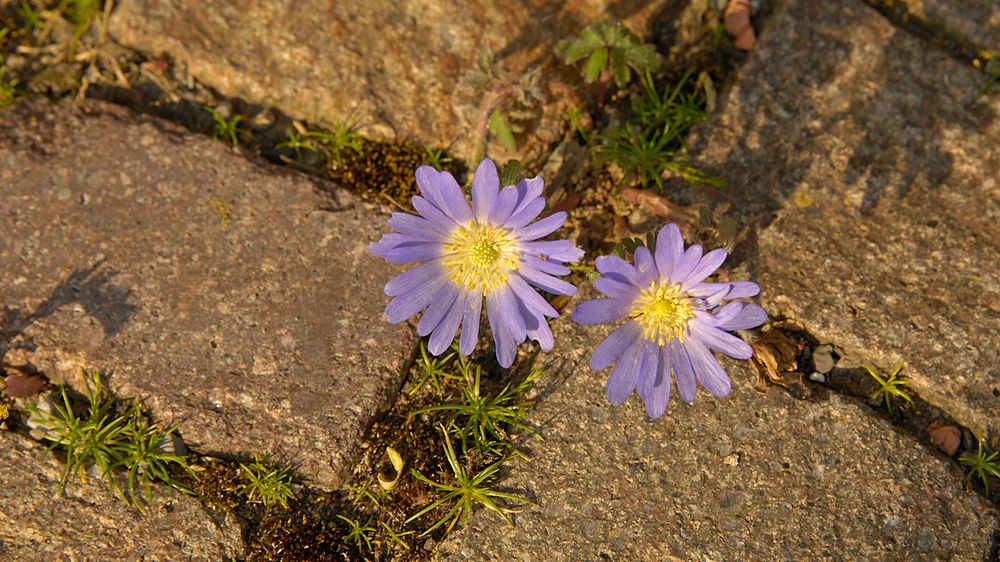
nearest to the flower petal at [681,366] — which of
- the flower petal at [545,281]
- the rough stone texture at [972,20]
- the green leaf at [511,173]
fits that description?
the flower petal at [545,281]

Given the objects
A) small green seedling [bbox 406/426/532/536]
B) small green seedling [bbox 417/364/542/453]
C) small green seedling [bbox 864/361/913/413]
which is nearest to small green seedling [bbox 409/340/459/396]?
small green seedling [bbox 417/364/542/453]

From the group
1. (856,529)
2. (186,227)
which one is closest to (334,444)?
(186,227)

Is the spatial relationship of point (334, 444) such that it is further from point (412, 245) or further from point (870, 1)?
point (870, 1)

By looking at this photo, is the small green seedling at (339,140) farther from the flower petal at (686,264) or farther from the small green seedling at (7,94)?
the flower petal at (686,264)

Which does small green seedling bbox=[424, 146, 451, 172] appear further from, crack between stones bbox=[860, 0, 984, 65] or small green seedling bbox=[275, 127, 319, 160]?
crack between stones bbox=[860, 0, 984, 65]

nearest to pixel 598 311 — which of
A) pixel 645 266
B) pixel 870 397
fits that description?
pixel 645 266

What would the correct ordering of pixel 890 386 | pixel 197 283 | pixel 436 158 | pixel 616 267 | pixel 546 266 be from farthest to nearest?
pixel 436 158 < pixel 197 283 < pixel 890 386 < pixel 546 266 < pixel 616 267

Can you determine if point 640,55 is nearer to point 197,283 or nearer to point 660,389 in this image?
point 660,389
